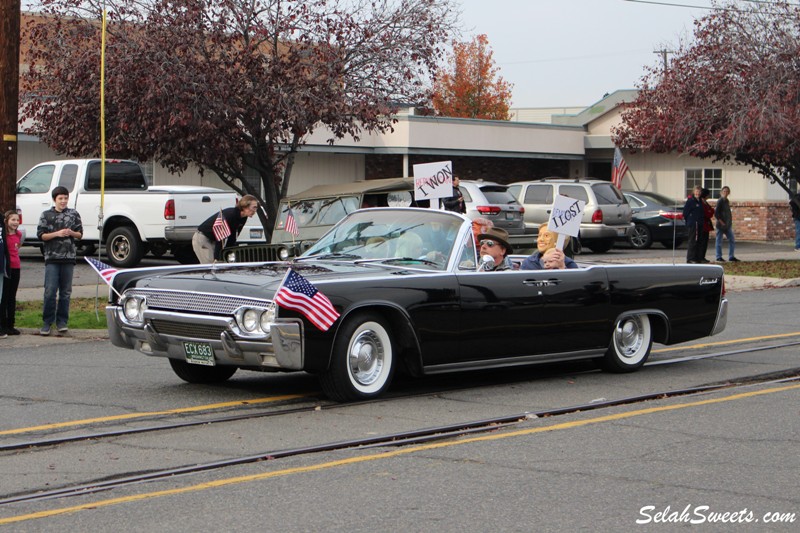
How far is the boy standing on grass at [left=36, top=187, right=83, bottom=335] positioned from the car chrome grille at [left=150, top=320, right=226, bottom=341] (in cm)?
488

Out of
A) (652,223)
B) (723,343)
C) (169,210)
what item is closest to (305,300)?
(723,343)

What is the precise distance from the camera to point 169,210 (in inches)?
877

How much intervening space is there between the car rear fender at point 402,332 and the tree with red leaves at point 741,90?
52.6 feet

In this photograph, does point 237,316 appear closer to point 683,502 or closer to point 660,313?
point 683,502

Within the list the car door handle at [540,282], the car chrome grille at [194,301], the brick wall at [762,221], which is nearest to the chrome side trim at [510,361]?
the car door handle at [540,282]

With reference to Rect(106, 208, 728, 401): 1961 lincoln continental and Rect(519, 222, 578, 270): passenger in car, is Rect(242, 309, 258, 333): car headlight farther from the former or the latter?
Rect(519, 222, 578, 270): passenger in car

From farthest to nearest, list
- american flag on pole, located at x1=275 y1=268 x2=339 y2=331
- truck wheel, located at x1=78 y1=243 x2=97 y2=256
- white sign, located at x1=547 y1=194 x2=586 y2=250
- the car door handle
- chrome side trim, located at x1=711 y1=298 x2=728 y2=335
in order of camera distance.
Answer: truck wheel, located at x1=78 y1=243 x2=97 y2=256 → chrome side trim, located at x1=711 y1=298 x2=728 y2=335 → white sign, located at x1=547 y1=194 x2=586 y2=250 → the car door handle → american flag on pole, located at x1=275 y1=268 x2=339 y2=331

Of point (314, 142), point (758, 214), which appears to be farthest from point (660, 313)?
point (758, 214)

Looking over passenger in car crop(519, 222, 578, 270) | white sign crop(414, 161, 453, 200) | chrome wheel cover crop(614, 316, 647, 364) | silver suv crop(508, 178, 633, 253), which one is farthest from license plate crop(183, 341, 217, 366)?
silver suv crop(508, 178, 633, 253)

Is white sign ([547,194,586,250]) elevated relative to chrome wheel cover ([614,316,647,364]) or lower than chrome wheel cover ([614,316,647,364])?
elevated

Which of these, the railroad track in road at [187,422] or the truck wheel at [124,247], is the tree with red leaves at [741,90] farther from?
the railroad track in road at [187,422]

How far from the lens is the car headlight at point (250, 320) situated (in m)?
8.44

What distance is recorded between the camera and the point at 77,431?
25.8 feet

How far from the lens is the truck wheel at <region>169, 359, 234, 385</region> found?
32.4ft
